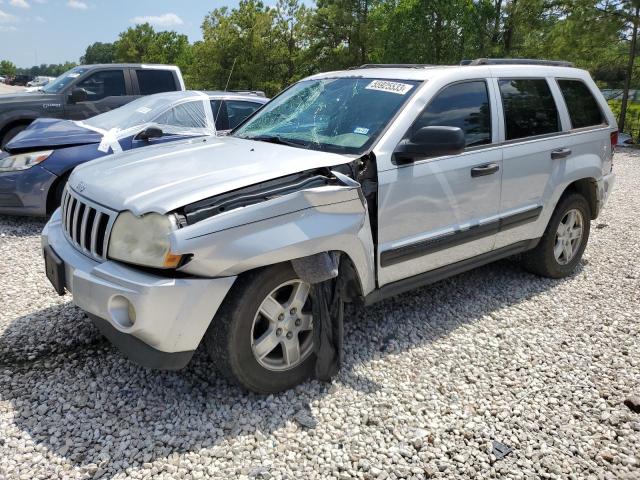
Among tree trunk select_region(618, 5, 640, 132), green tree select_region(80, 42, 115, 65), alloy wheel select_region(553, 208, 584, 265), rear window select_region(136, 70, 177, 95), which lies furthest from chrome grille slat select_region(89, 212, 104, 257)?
green tree select_region(80, 42, 115, 65)

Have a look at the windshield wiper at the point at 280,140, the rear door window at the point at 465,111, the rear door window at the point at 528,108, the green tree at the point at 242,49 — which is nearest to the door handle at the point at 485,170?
the rear door window at the point at 465,111

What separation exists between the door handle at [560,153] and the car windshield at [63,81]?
7953 millimetres

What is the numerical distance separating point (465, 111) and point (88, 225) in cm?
260

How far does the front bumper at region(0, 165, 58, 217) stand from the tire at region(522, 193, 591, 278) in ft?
16.1

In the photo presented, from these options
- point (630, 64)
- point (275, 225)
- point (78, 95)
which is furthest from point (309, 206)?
point (630, 64)

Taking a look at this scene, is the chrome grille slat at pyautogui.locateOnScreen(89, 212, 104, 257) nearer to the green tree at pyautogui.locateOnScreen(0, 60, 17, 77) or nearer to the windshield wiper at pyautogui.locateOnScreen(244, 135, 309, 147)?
the windshield wiper at pyautogui.locateOnScreen(244, 135, 309, 147)

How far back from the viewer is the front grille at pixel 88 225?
282 cm

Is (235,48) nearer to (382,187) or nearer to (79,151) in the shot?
(79,151)

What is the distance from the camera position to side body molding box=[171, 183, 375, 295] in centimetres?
257

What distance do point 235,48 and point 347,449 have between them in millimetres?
21784

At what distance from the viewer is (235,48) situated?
73.2ft

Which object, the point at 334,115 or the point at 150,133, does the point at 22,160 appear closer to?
the point at 150,133

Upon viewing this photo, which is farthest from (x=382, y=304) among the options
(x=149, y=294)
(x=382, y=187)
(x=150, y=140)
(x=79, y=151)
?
(x=79, y=151)

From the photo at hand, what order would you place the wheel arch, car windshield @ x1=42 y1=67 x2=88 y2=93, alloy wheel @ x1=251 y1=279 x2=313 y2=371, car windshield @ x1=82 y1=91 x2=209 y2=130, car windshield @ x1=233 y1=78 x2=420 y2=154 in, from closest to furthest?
1. alloy wheel @ x1=251 y1=279 x2=313 y2=371
2. car windshield @ x1=233 y1=78 x2=420 y2=154
3. the wheel arch
4. car windshield @ x1=82 y1=91 x2=209 y2=130
5. car windshield @ x1=42 y1=67 x2=88 y2=93
